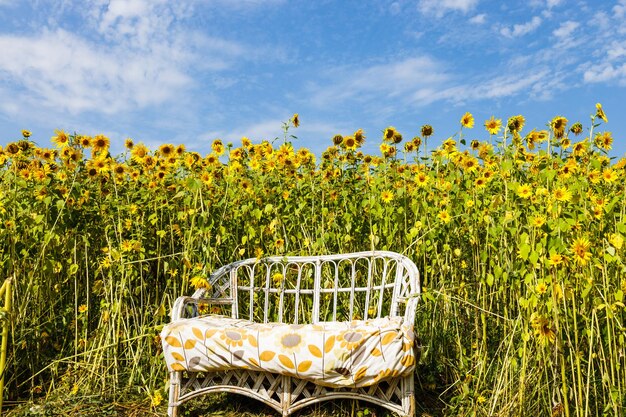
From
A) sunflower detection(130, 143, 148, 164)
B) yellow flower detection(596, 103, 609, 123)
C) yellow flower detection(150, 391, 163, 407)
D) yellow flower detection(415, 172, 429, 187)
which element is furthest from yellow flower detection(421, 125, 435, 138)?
yellow flower detection(150, 391, 163, 407)

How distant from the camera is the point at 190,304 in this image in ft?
9.14

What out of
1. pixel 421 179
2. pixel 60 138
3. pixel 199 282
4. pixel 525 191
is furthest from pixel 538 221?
pixel 60 138

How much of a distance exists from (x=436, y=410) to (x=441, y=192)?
1004mm

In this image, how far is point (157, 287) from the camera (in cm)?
310

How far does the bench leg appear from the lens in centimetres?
248

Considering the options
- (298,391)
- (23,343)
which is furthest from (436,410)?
(23,343)

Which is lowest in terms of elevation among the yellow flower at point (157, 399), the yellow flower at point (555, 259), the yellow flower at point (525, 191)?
the yellow flower at point (157, 399)

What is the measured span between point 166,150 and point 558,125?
210 centimetres

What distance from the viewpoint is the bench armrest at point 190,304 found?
2.59m

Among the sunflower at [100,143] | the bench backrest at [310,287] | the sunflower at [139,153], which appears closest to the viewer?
the bench backrest at [310,287]

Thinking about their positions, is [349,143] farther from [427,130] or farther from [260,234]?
[260,234]

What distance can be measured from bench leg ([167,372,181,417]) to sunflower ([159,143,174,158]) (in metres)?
1.35

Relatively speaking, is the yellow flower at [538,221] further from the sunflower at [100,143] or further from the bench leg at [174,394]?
the sunflower at [100,143]

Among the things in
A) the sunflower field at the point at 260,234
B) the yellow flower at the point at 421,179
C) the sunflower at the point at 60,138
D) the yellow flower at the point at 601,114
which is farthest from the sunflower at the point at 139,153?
the yellow flower at the point at 601,114
